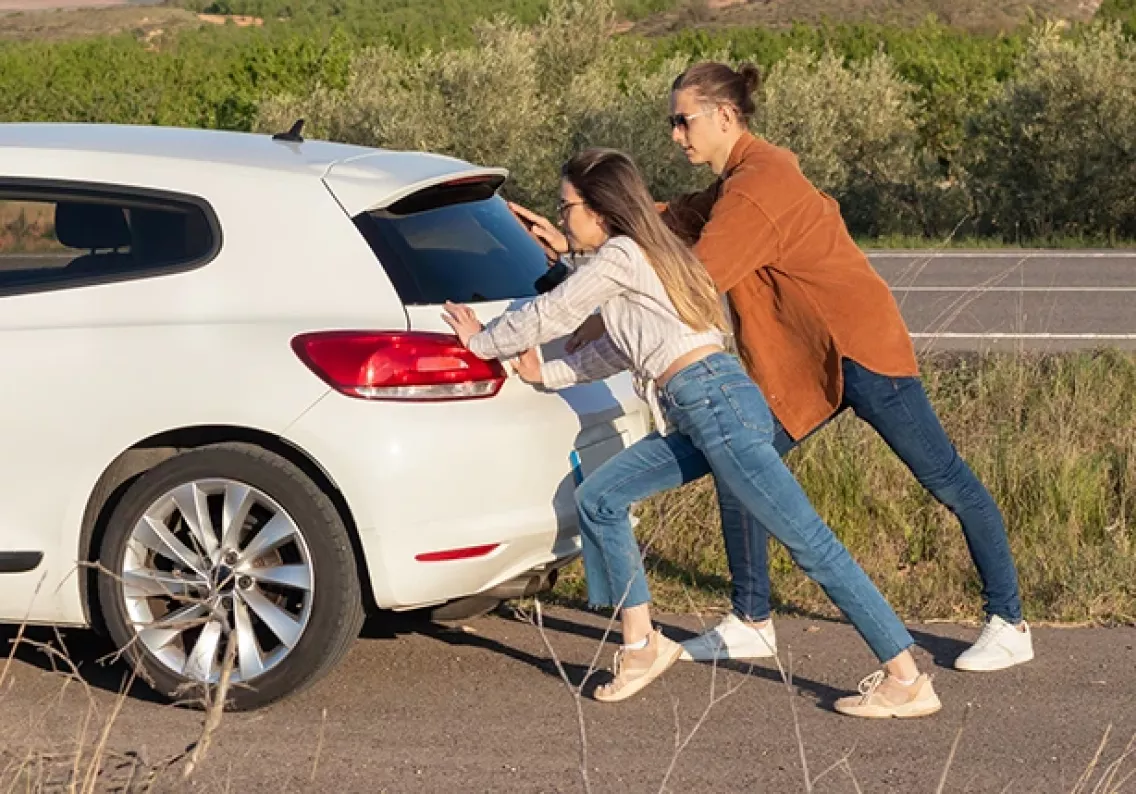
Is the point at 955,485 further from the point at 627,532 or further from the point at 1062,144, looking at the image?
the point at 1062,144

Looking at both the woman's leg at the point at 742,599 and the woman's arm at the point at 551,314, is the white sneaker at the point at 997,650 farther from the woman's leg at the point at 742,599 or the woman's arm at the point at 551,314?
the woman's arm at the point at 551,314

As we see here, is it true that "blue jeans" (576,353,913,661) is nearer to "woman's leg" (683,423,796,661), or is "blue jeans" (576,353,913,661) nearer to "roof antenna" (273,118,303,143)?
"woman's leg" (683,423,796,661)

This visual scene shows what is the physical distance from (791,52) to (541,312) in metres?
24.3

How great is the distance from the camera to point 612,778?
16.5 ft

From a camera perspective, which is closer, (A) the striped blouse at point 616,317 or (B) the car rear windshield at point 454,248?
(A) the striped blouse at point 616,317

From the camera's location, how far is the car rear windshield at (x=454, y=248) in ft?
18.6

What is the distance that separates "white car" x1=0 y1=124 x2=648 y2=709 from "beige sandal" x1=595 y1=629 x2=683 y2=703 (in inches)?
14.8

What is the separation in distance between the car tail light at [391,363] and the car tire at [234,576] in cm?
33

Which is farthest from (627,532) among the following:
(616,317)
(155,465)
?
(155,465)

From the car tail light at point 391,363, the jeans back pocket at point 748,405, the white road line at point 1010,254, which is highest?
the car tail light at point 391,363

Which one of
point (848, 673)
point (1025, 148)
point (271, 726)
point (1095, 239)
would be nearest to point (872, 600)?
point (848, 673)

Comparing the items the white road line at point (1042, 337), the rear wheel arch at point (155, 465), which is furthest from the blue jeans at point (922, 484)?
the white road line at point (1042, 337)

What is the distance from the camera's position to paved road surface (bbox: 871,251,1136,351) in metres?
13.2

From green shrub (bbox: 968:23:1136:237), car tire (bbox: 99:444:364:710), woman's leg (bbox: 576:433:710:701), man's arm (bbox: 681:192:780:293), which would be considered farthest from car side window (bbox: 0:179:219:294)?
green shrub (bbox: 968:23:1136:237)
